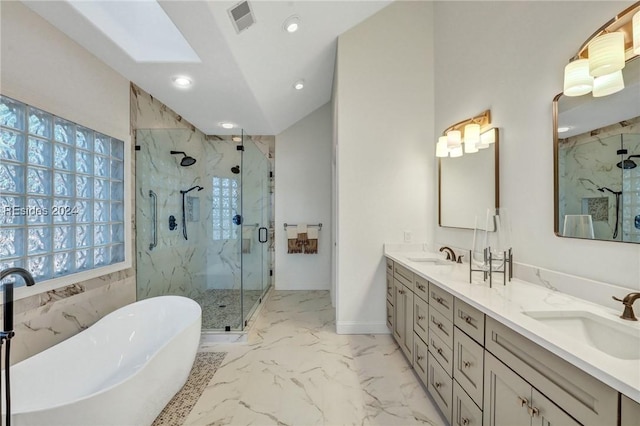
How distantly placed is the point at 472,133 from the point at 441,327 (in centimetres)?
155

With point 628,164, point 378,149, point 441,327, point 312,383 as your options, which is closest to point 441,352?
point 441,327

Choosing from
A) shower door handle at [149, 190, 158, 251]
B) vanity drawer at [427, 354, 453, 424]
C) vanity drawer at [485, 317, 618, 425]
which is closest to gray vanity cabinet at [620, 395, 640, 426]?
vanity drawer at [485, 317, 618, 425]

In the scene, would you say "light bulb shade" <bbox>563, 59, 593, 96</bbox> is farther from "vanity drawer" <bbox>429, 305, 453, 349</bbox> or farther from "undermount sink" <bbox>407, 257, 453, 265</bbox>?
"undermount sink" <bbox>407, 257, 453, 265</bbox>

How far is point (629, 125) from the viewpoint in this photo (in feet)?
4.00

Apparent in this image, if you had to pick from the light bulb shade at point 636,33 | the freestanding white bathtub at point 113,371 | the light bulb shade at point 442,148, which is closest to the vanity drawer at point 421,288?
the light bulb shade at point 442,148

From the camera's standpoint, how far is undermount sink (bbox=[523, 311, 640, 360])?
1042 mm

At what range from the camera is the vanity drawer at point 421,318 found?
195 centimetres

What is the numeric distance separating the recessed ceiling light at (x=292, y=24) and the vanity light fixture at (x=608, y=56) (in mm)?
1904

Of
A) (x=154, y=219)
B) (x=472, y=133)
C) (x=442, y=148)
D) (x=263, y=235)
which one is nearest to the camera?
(x=472, y=133)

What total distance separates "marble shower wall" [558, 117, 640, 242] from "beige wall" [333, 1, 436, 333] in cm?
156

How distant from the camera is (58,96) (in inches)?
77.1

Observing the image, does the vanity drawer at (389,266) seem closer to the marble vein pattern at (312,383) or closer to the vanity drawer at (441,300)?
the marble vein pattern at (312,383)

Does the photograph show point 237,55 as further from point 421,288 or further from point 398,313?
point 398,313

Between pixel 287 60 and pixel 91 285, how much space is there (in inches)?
104
